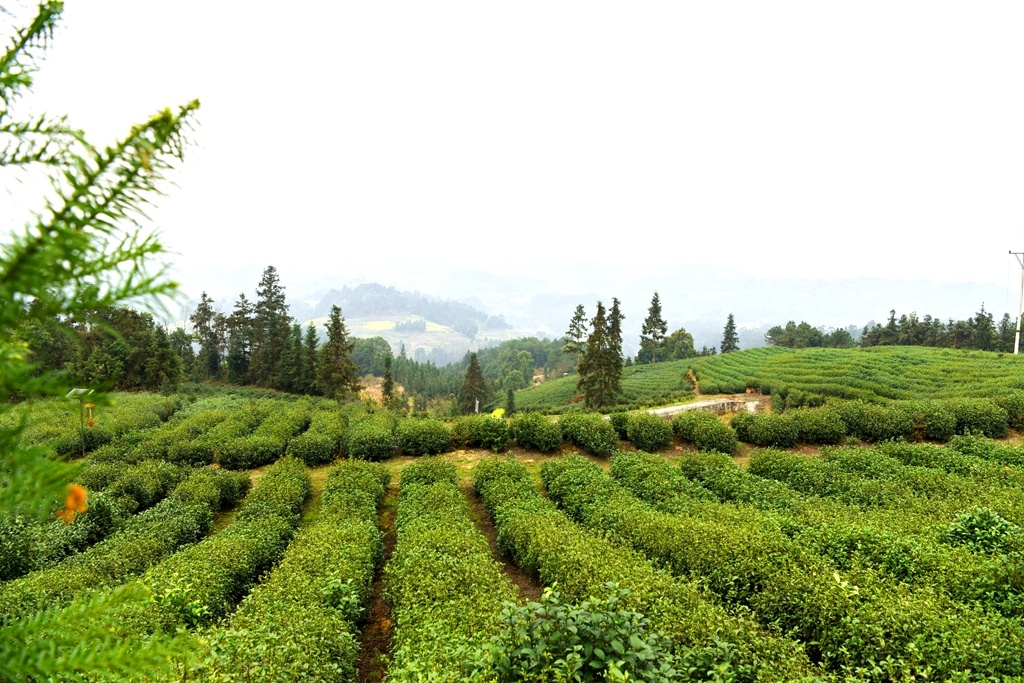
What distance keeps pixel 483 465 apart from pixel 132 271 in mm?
15527

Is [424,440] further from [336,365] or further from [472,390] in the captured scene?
[472,390]

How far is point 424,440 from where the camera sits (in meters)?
20.6

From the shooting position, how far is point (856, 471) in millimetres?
14516

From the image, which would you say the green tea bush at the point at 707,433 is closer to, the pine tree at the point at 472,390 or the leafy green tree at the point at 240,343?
the pine tree at the point at 472,390

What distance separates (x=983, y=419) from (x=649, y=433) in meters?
13.0

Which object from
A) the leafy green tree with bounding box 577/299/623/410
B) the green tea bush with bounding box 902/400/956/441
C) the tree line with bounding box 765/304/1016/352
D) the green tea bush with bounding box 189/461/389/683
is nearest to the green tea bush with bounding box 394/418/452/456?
the green tea bush with bounding box 189/461/389/683

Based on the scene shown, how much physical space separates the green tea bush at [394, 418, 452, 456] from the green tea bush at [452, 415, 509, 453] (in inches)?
28.5

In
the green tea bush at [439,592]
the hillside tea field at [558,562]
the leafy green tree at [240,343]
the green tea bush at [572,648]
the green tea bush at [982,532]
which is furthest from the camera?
the leafy green tree at [240,343]

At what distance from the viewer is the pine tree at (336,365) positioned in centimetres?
4153

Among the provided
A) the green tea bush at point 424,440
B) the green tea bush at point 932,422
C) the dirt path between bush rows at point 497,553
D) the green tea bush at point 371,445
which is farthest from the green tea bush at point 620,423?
the green tea bush at point 932,422

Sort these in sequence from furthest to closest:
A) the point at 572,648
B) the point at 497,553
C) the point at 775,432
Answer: the point at 775,432 → the point at 497,553 → the point at 572,648

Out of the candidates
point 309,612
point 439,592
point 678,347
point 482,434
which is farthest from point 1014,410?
point 678,347

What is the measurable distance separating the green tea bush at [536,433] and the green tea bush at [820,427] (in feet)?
33.1

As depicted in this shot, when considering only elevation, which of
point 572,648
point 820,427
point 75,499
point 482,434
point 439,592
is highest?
point 75,499
